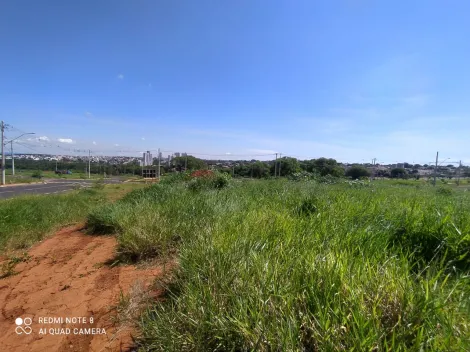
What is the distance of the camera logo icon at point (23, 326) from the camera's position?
7.75ft

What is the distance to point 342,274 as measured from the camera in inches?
68.7

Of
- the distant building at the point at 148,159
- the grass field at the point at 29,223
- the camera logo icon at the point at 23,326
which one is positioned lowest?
the grass field at the point at 29,223

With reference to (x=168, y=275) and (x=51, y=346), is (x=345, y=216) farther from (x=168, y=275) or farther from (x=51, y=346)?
(x=51, y=346)

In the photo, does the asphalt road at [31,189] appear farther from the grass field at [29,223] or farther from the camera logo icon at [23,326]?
the camera logo icon at [23,326]

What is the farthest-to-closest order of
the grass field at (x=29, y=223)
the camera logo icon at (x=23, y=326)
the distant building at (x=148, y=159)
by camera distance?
the distant building at (x=148, y=159) < the grass field at (x=29, y=223) < the camera logo icon at (x=23, y=326)

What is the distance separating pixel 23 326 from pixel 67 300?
410mm

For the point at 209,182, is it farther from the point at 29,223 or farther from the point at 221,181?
the point at 29,223

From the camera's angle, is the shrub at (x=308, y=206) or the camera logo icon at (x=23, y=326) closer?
the camera logo icon at (x=23, y=326)

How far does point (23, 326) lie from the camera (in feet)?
8.05

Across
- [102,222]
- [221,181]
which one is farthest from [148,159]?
[102,222]

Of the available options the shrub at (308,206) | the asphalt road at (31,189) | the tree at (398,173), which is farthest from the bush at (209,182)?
the tree at (398,173)

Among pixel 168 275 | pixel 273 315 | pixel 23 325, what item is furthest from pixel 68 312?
pixel 273 315

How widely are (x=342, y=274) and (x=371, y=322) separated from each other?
0.35 meters

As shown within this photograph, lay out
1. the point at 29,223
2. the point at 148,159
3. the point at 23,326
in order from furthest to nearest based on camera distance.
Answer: the point at 148,159, the point at 29,223, the point at 23,326
